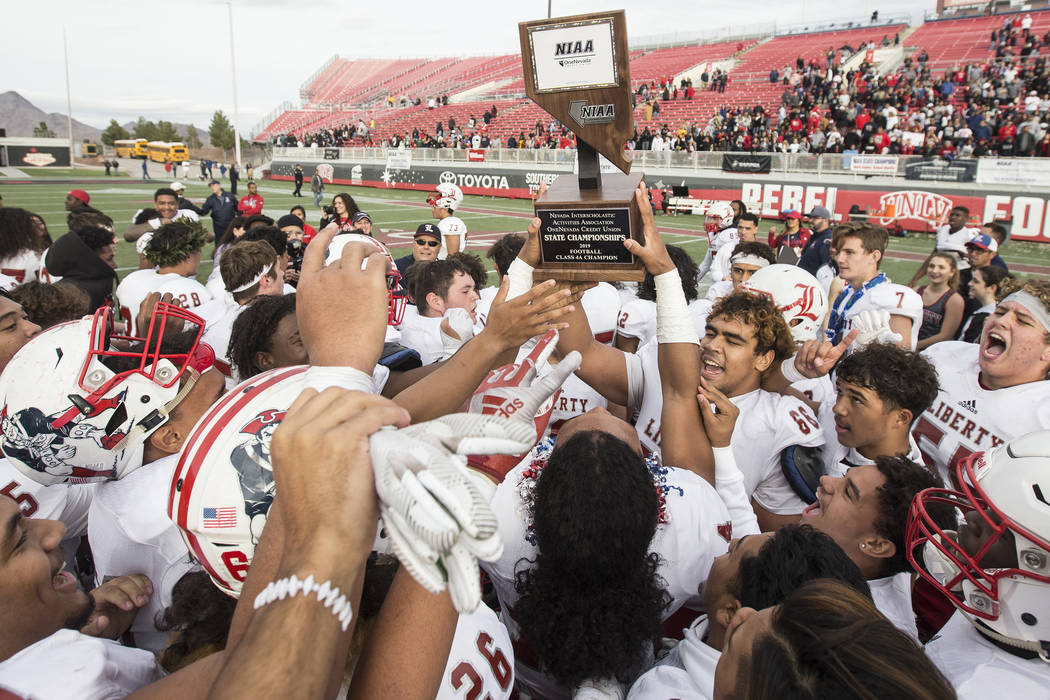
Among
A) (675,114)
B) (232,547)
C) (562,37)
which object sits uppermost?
(675,114)

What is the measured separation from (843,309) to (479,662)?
5.03 m

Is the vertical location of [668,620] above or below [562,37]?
below

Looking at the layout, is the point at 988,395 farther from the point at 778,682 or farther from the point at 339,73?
the point at 339,73

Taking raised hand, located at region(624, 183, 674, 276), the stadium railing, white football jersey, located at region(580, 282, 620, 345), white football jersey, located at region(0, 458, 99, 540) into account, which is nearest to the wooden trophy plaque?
raised hand, located at region(624, 183, 674, 276)

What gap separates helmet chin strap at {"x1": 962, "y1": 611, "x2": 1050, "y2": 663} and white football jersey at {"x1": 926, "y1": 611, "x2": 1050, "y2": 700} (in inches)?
1.3

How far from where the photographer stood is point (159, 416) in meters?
2.37

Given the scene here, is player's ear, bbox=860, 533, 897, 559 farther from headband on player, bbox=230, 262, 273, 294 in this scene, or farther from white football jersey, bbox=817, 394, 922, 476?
headband on player, bbox=230, 262, 273, 294

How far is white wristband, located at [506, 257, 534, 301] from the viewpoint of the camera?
2.76 metres

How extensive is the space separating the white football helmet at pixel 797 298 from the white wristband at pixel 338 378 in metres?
3.21

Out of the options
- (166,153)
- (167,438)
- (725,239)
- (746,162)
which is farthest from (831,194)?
(166,153)

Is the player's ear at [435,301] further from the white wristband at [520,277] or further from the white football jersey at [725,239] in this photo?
the white football jersey at [725,239]

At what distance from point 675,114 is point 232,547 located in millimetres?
38693

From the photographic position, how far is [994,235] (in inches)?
324

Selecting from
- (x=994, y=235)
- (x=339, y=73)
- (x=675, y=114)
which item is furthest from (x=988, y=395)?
(x=339, y=73)
